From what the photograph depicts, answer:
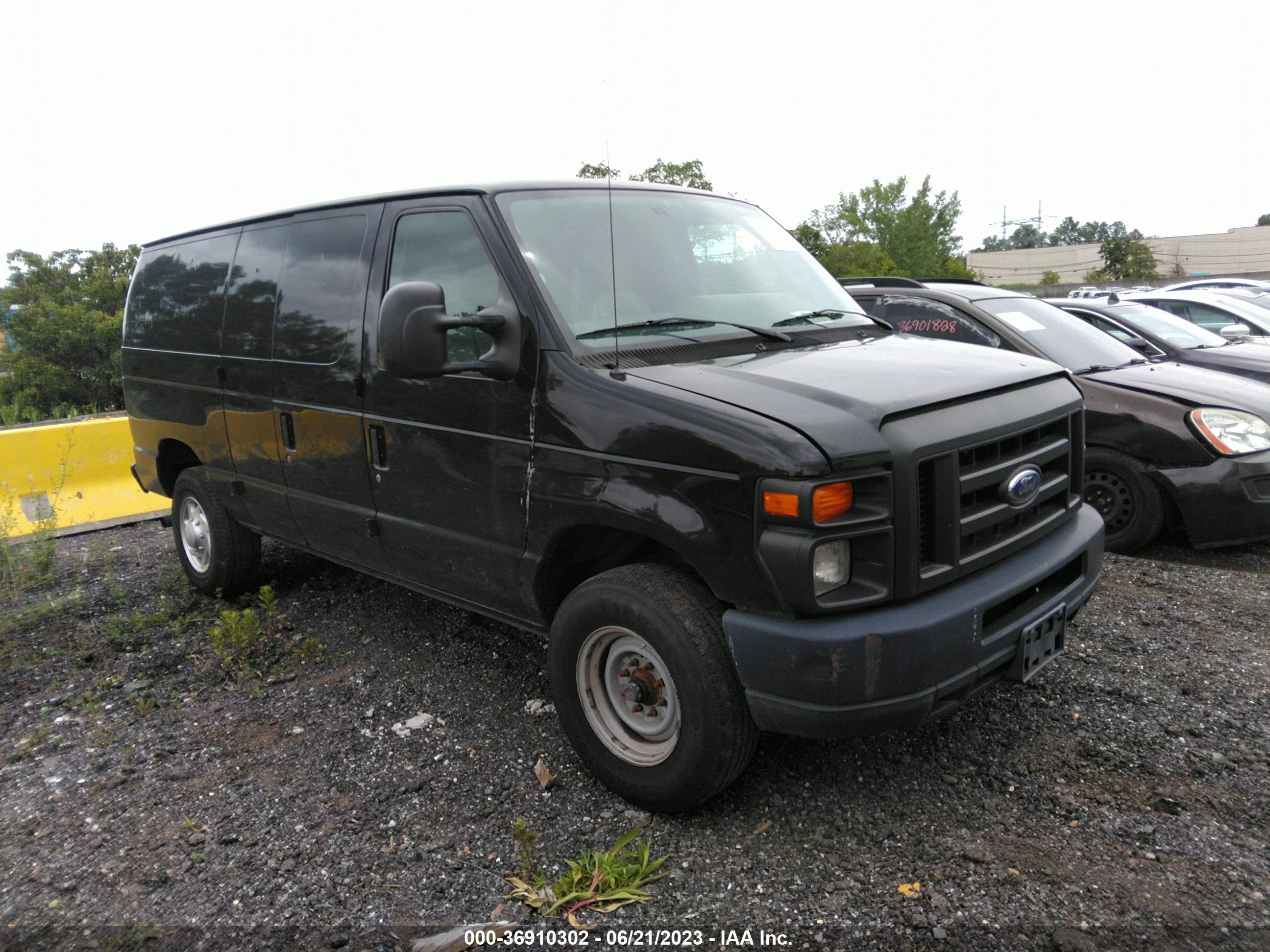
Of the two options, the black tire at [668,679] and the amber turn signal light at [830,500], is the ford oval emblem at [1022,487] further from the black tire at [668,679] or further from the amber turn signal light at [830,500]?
the black tire at [668,679]

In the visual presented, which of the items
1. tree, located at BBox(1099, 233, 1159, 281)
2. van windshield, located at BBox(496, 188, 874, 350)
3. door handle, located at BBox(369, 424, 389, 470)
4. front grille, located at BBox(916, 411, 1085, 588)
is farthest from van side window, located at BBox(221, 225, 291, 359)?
tree, located at BBox(1099, 233, 1159, 281)

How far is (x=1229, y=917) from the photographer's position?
2492 millimetres

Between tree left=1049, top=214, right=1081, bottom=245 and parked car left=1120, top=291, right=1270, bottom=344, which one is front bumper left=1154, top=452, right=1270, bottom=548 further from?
tree left=1049, top=214, right=1081, bottom=245

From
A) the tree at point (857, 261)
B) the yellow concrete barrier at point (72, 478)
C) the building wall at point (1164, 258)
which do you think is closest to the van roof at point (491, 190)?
the yellow concrete barrier at point (72, 478)

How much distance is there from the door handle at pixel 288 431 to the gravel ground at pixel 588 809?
1.10 metres

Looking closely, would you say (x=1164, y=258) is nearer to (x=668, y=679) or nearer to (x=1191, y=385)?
(x=1191, y=385)

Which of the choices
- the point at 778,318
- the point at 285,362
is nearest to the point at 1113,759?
the point at 778,318

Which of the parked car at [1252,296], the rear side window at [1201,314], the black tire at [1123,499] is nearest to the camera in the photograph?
the black tire at [1123,499]

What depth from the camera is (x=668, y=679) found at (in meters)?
2.94

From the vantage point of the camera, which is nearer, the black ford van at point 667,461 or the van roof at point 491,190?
the black ford van at point 667,461

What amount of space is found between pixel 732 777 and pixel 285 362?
290cm

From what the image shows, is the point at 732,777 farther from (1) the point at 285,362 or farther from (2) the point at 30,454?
(2) the point at 30,454

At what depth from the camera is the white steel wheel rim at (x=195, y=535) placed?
18.1 ft

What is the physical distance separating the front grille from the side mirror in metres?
1.50
